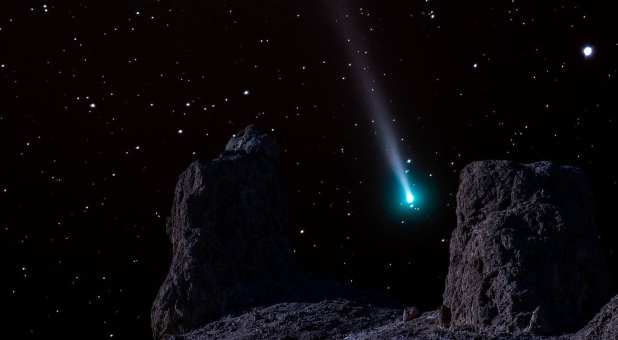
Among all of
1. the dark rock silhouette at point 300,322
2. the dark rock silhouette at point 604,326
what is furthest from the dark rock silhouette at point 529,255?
the dark rock silhouette at point 300,322

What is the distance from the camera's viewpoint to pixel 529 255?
20.0 ft

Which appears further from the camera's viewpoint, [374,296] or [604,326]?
[374,296]

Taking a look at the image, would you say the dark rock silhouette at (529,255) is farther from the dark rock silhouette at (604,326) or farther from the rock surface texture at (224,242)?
the rock surface texture at (224,242)

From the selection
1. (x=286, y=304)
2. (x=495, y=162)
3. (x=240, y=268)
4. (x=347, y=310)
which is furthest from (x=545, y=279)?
(x=240, y=268)

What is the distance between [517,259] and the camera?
6133mm

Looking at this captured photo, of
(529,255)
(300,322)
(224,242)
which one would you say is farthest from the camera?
(224,242)

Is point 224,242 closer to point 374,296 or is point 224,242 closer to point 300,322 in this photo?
point 300,322

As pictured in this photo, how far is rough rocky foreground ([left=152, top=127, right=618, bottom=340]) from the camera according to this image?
6.00 meters

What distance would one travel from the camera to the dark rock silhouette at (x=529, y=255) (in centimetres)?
595

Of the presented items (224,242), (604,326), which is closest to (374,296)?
(224,242)

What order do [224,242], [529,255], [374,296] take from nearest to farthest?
[529,255] < [374,296] < [224,242]

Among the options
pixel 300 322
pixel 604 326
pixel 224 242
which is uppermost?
pixel 224 242

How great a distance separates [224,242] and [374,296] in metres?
2.04

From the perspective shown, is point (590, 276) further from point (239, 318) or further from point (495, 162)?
point (239, 318)
